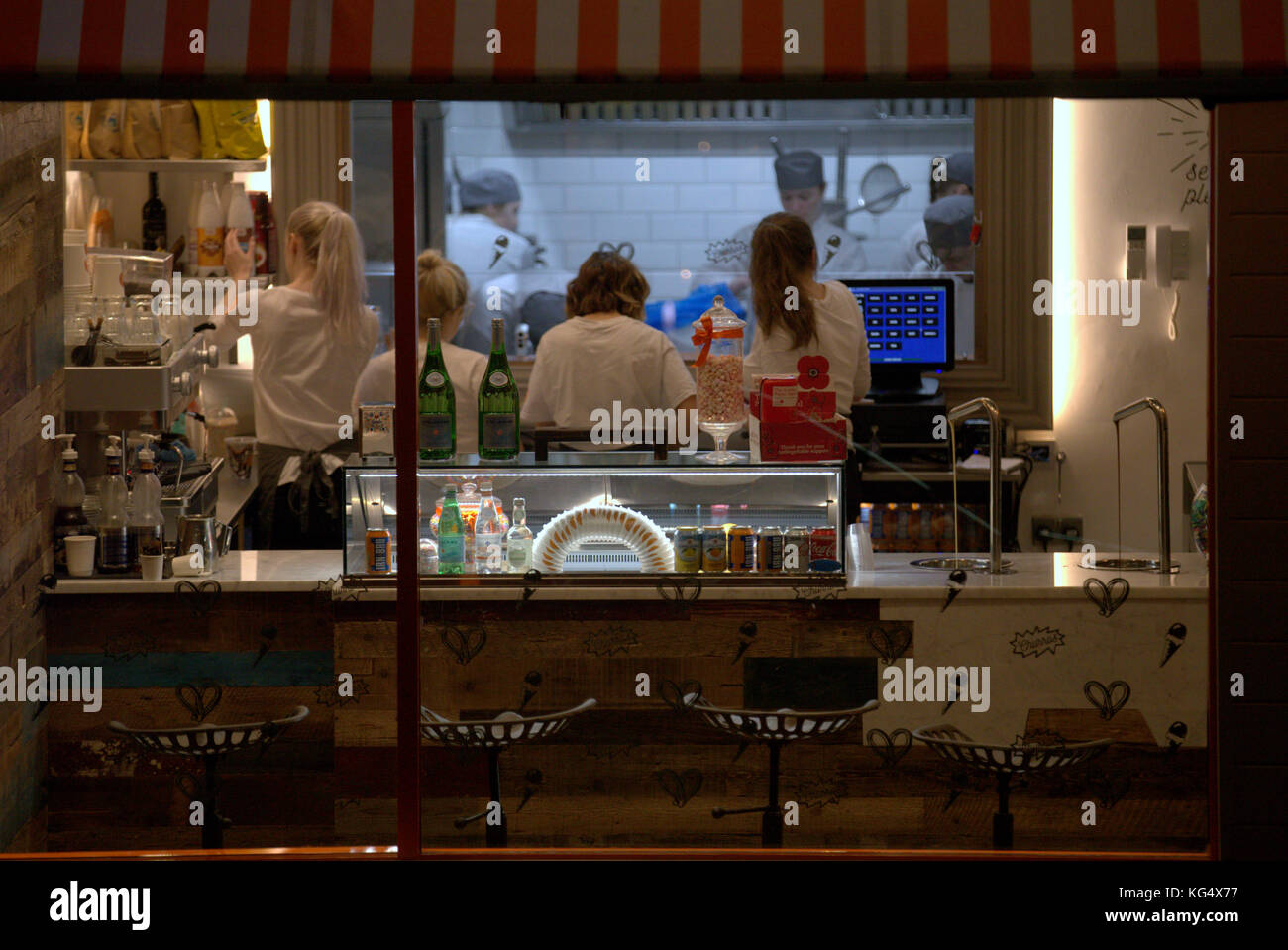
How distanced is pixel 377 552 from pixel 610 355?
142 cm

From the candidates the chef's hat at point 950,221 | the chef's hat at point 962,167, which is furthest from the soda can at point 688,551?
the chef's hat at point 962,167

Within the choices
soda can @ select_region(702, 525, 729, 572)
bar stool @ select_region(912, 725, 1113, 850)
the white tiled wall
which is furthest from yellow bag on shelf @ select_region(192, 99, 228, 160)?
bar stool @ select_region(912, 725, 1113, 850)

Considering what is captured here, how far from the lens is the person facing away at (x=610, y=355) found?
519cm

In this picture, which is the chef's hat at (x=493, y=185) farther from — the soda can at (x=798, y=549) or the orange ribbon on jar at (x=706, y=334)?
the soda can at (x=798, y=549)

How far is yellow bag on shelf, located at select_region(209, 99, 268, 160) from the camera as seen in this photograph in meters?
5.88

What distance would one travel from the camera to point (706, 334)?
426 cm

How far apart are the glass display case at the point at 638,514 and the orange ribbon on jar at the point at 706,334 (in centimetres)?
34

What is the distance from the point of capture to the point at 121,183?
638 cm

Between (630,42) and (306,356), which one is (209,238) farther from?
(630,42)

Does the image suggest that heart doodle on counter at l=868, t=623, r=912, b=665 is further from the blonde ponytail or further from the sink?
the blonde ponytail

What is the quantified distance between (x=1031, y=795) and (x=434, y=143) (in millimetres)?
4718

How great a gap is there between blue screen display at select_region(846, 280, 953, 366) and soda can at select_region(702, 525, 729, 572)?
9.70ft

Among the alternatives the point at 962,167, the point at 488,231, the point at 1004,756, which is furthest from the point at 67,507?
the point at 962,167
